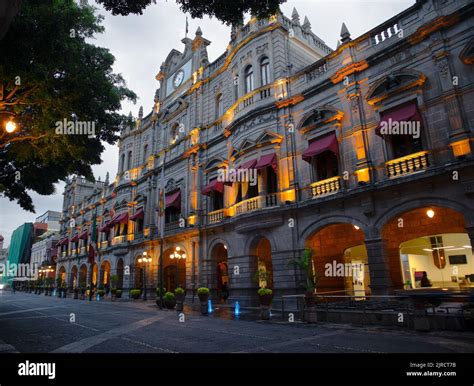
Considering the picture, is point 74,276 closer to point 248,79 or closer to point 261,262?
point 261,262

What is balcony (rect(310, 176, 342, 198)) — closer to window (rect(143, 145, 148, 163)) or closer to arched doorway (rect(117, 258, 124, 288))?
window (rect(143, 145, 148, 163))

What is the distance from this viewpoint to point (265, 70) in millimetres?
21547

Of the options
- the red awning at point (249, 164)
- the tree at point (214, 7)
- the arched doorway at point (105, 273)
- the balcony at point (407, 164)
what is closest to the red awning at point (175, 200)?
the red awning at point (249, 164)

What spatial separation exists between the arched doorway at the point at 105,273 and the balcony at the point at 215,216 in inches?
811

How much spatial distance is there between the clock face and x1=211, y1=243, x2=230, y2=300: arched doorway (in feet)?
55.2

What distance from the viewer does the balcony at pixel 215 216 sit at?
22.7 m

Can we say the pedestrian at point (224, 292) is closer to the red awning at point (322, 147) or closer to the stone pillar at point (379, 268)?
the red awning at point (322, 147)

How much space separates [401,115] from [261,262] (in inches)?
477

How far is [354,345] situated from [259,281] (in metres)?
11.6

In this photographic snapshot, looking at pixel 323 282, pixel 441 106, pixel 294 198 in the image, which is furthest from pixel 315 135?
pixel 323 282

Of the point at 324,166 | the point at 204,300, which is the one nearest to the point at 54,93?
the point at 204,300

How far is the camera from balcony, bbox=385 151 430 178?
13.7m
